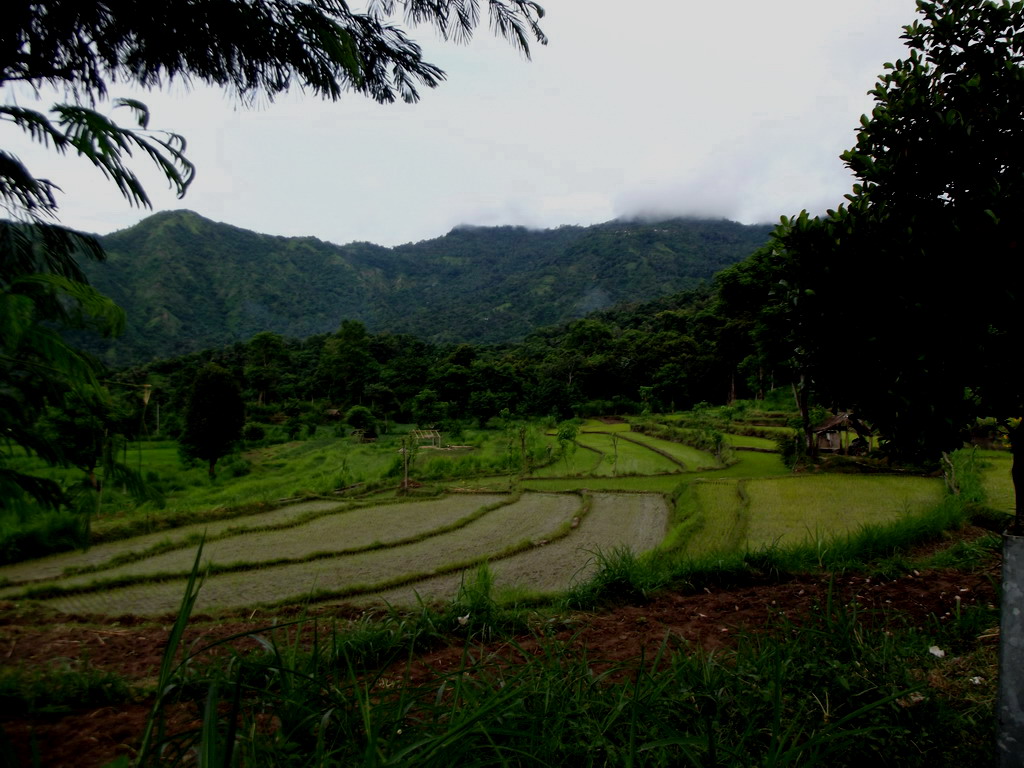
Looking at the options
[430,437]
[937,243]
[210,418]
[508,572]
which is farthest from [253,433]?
[937,243]

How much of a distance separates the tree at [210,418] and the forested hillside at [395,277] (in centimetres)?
4277

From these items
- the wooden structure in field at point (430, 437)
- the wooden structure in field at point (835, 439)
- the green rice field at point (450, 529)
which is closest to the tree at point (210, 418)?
the green rice field at point (450, 529)

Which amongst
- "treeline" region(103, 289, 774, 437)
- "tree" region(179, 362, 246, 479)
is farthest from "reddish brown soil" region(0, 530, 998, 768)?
"treeline" region(103, 289, 774, 437)

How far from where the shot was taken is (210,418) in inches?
890

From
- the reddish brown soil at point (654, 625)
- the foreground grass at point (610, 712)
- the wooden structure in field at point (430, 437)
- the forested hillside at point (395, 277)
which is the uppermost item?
the forested hillside at point (395, 277)

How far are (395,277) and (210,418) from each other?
118 m

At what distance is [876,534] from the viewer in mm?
6305

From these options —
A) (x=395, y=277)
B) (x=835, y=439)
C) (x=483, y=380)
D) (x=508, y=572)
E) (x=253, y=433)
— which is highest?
(x=395, y=277)

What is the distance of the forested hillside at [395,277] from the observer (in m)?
81.7

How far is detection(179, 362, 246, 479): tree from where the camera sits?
73.9 feet

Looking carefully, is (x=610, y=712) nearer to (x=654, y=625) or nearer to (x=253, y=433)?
(x=654, y=625)

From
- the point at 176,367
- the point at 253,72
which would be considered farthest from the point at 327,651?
the point at 176,367

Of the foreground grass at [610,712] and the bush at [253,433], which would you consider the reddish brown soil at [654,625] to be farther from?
the bush at [253,433]

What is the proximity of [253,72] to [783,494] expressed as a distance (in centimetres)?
1339
